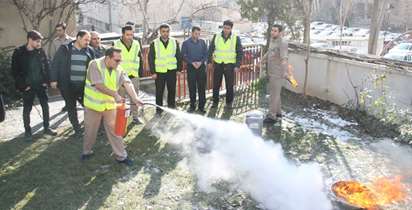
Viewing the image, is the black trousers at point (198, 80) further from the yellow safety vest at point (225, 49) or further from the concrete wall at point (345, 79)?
the concrete wall at point (345, 79)

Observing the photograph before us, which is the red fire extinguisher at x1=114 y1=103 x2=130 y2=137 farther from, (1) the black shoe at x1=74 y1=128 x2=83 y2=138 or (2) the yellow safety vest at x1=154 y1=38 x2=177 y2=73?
(2) the yellow safety vest at x1=154 y1=38 x2=177 y2=73

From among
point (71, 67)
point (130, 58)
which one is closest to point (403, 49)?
point (130, 58)

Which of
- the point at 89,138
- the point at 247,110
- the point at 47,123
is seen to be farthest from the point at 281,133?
the point at 47,123

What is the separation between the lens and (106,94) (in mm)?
5848

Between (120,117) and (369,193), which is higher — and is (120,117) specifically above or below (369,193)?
above

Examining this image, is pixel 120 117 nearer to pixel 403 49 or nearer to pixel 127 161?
pixel 127 161

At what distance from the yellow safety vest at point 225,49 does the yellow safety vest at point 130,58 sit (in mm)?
1892

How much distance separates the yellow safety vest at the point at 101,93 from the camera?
5819 millimetres

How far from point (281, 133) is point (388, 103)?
2.39m

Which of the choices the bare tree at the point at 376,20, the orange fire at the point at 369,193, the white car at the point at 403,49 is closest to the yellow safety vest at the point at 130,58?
the orange fire at the point at 369,193

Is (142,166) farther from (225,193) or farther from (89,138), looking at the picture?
(225,193)

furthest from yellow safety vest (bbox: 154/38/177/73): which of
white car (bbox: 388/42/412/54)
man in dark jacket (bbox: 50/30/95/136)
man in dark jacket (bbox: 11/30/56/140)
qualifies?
white car (bbox: 388/42/412/54)

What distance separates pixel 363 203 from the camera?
15.5ft

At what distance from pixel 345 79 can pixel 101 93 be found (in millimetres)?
6147
